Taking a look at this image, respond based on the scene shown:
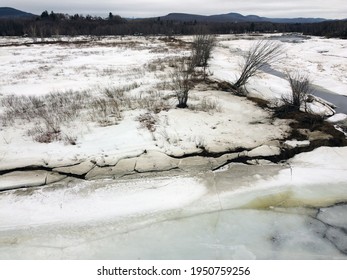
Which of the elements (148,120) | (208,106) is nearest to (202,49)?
(208,106)

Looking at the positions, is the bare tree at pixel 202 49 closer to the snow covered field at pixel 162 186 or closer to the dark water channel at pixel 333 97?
the dark water channel at pixel 333 97

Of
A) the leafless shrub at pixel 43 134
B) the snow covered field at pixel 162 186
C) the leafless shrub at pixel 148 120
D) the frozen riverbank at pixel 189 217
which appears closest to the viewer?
the frozen riverbank at pixel 189 217

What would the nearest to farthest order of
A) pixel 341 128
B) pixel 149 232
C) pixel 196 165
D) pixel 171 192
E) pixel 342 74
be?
1. pixel 149 232
2. pixel 171 192
3. pixel 196 165
4. pixel 341 128
5. pixel 342 74

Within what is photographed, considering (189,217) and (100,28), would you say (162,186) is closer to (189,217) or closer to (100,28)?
(189,217)

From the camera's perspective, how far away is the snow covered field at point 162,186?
4500 mm

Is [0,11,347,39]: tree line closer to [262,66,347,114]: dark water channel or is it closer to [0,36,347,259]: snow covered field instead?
[262,66,347,114]: dark water channel

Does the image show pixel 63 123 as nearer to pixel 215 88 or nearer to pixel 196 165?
pixel 196 165

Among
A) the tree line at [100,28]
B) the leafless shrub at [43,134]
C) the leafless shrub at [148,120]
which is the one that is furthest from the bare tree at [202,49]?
the tree line at [100,28]

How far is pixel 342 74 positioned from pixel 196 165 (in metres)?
14.6

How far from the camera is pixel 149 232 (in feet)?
15.5

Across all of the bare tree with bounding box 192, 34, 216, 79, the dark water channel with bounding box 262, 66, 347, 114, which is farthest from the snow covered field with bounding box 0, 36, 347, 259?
the bare tree with bounding box 192, 34, 216, 79

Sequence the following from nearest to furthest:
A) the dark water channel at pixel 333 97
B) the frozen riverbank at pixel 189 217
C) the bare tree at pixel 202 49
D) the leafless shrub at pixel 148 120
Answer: the frozen riverbank at pixel 189 217, the leafless shrub at pixel 148 120, the dark water channel at pixel 333 97, the bare tree at pixel 202 49

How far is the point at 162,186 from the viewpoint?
232 inches
